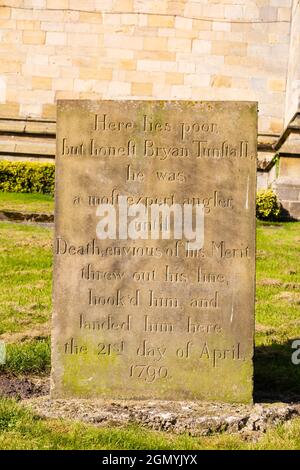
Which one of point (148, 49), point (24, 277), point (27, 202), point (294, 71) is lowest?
point (24, 277)

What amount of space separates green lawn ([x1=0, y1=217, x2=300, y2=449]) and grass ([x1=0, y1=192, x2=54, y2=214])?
1.22 meters

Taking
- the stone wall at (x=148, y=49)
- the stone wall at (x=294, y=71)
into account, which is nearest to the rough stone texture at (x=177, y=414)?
the stone wall at (x=294, y=71)

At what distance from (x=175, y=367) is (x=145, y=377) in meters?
0.23

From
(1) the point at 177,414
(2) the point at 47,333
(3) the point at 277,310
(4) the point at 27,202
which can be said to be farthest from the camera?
A: (4) the point at 27,202

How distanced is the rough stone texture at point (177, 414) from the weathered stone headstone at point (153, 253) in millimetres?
130

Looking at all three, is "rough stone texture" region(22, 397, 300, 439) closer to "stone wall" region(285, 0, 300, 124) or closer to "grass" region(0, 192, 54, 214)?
"grass" region(0, 192, 54, 214)

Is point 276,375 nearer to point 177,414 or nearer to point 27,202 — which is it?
point 177,414

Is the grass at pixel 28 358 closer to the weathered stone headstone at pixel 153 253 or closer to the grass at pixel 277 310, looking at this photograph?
the weathered stone headstone at pixel 153 253

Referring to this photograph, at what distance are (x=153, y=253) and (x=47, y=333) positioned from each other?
90.3 inches

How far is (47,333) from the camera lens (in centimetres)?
701

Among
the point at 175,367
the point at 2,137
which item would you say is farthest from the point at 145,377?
the point at 2,137
